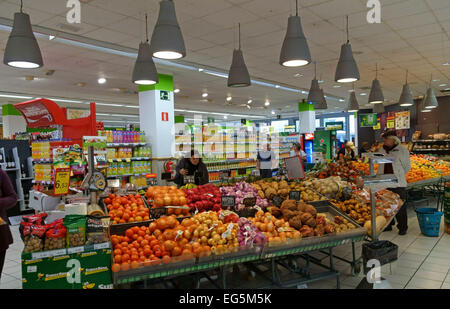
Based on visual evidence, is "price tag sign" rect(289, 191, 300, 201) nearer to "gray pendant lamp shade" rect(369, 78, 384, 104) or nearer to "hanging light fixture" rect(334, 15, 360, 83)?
"hanging light fixture" rect(334, 15, 360, 83)

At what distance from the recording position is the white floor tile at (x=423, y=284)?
3912 mm

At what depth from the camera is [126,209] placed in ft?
12.6

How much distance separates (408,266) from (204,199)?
2946 millimetres

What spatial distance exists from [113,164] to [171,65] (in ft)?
9.94

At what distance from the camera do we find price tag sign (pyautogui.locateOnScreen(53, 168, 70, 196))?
4.42 metres

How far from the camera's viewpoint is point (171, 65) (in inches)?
354

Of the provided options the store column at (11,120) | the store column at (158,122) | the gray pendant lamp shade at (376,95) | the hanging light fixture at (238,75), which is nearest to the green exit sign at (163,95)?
the store column at (158,122)

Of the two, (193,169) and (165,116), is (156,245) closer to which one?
(193,169)

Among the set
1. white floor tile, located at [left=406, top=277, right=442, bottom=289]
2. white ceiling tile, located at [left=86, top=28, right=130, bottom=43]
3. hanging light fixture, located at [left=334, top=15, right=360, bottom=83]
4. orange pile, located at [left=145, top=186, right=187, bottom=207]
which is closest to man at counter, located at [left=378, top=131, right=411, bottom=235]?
hanging light fixture, located at [left=334, top=15, right=360, bottom=83]

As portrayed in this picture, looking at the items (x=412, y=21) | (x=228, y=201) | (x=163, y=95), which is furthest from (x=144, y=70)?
(x=412, y=21)

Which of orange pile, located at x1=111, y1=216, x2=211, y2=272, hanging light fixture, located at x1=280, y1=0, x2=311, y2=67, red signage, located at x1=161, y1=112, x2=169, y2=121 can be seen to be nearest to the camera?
orange pile, located at x1=111, y1=216, x2=211, y2=272

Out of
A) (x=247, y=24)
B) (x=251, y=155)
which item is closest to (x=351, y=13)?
(x=247, y=24)

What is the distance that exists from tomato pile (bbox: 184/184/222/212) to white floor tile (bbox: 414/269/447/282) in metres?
2.70
